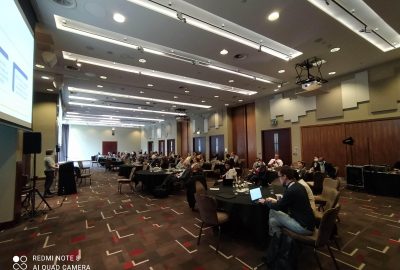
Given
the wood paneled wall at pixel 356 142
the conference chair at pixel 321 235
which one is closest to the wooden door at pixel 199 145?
the wood paneled wall at pixel 356 142

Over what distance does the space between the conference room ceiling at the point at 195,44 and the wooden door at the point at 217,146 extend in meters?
5.98

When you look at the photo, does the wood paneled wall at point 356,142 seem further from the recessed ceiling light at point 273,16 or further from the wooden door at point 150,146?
the wooden door at point 150,146

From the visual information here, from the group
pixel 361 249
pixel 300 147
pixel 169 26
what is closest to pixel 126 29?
pixel 169 26

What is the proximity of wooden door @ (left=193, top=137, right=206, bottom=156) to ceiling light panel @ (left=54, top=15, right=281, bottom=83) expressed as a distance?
30.9ft

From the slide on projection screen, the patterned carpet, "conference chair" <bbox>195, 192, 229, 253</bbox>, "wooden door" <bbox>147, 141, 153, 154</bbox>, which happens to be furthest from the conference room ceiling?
"wooden door" <bbox>147, 141, 153, 154</bbox>

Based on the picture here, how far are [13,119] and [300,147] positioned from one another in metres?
10.2

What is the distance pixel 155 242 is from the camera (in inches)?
134

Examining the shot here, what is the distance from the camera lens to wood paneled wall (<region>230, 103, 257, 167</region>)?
12.4 m

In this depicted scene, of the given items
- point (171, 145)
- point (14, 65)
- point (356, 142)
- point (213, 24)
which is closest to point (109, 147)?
point (171, 145)

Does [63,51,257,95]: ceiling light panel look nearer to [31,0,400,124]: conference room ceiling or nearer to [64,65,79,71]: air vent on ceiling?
[31,0,400,124]: conference room ceiling

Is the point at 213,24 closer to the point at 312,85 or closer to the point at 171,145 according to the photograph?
the point at 312,85

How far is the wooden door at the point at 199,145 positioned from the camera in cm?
1594

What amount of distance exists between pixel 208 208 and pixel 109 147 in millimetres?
24951

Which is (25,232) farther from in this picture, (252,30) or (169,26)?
(252,30)
